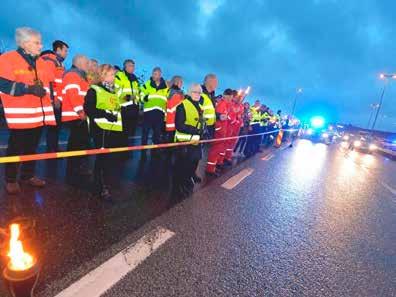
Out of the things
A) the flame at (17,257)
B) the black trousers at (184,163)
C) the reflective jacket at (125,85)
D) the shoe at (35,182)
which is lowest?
the shoe at (35,182)

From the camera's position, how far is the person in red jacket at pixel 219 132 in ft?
23.8

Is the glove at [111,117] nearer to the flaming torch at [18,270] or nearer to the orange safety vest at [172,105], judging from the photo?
the flaming torch at [18,270]

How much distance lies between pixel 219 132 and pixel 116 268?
5.38m

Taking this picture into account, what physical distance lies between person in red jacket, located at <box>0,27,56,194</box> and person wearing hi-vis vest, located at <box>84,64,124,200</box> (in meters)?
0.64

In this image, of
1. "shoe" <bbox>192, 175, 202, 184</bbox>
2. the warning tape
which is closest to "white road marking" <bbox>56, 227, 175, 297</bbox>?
the warning tape

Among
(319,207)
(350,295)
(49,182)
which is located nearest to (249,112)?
(319,207)

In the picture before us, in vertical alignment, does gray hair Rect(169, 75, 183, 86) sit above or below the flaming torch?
above

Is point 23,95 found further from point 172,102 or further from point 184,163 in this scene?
point 172,102

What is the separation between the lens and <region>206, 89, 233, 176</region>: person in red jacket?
724 cm

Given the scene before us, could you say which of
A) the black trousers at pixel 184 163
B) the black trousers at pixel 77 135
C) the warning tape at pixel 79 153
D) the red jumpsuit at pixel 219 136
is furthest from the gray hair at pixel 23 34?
the red jumpsuit at pixel 219 136

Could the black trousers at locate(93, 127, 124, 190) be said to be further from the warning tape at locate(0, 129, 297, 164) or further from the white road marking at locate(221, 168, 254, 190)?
the white road marking at locate(221, 168, 254, 190)

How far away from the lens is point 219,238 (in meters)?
3.73

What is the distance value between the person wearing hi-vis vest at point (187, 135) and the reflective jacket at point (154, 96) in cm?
298

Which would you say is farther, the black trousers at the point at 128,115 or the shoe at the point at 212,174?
the black trousers at the point at 128,115
